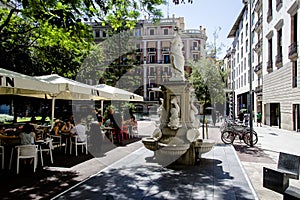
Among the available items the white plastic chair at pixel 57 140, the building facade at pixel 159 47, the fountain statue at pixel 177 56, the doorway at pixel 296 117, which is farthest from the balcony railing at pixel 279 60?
the building facade at pixel 159 47

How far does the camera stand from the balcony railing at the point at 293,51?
1786 centimetres

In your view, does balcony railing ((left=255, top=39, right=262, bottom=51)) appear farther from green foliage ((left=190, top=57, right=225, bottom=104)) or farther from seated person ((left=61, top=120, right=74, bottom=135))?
seated person ((left=61, top=120, right=74, bottom=135))

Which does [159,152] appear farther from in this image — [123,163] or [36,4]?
[36,4]

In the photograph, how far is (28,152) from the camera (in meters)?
6.41

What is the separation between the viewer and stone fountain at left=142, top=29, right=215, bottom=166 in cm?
720

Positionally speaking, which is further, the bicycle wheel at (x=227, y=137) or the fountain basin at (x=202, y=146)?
the bicycle wheel at (x=227, y=137)

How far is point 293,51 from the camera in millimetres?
18156

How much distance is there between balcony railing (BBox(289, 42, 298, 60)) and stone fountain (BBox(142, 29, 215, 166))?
13.6 metres

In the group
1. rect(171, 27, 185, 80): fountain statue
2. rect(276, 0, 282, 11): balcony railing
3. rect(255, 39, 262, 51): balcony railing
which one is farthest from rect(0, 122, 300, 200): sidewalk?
rect(255, 39, 262, 51): balcony railing

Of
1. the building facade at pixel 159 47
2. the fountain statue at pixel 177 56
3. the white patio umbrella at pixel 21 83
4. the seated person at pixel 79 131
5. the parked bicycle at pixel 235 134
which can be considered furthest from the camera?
the building facade at pixel 159 47

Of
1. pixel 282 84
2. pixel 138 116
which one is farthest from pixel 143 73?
pixel 282 84

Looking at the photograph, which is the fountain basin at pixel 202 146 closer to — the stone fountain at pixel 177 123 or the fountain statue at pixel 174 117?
the stone fountain at pixel 177 123

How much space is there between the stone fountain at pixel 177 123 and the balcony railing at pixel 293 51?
534 inches

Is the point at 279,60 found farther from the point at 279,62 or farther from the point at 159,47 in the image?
the point at 159,47
